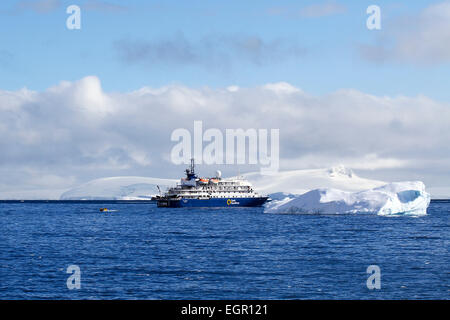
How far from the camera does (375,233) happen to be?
53781 mm

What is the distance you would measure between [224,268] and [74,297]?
1007cm

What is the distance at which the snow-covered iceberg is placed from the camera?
259 feet

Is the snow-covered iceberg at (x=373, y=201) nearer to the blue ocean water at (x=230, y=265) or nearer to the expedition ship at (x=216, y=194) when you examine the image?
the blue ocean water at (x=230, y=265)

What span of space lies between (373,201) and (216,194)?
59660 mm

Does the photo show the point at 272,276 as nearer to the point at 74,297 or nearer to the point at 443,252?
the point at 74,297

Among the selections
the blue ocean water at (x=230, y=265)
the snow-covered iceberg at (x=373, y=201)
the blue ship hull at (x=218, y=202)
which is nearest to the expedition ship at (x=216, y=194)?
the blue ship hull at (x=218, y=202)

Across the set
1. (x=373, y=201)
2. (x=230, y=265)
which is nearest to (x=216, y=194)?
(x=373, y=201)

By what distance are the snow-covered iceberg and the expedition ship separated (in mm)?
45100

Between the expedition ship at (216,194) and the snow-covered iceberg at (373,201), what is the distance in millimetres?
45100

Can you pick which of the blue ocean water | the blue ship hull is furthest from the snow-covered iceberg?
the blue ship hull

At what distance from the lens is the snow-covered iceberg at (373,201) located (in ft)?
259

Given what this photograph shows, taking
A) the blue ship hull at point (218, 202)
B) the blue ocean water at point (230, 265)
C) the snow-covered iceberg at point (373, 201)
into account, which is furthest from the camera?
the blue ship hull at point (218, 202)

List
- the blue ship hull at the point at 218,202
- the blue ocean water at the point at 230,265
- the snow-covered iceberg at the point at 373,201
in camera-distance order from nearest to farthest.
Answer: the blue ocean water at the point at 230,265 → the snow-covered iceberg at the point at 373,201 → the blue ship hull at the point at 218,202

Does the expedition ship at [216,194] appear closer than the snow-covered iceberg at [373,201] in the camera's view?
No
